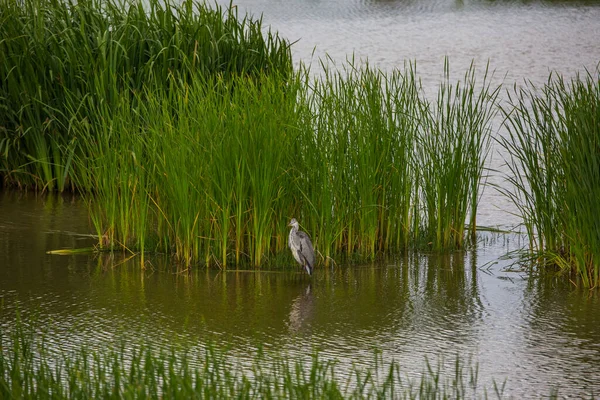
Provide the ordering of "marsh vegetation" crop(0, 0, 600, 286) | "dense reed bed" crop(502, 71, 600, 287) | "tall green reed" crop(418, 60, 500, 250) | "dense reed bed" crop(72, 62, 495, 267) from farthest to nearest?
1. "tall green reed" crop(418, 60, 500, 250)
2. "dense reed bed" crop(72, 62, 495, 267)
3. "marsh vegetation" crop(0, 0, 600, 286)
4. "dense reed bed" crop(502, 71, 600, 287)

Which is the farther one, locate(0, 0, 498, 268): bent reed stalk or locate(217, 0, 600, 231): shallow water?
locate(217, 0, 600, 231): shallow water

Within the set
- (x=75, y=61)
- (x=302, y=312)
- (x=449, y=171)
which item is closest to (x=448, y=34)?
(x=75, y=61)

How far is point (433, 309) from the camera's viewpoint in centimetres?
593

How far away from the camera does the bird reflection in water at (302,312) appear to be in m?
5.55

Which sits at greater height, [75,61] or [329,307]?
[75,61]

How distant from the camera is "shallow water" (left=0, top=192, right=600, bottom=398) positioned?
5070 millimetres

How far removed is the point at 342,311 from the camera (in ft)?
19.3

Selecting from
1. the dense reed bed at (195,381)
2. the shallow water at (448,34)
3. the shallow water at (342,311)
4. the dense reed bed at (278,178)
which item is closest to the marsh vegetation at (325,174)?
the dense reed bed at (278,178)

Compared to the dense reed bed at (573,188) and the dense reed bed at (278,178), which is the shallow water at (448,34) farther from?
the dense reed bed at (573,188)

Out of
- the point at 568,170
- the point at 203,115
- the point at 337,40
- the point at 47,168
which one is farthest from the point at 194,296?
the point at 337,40

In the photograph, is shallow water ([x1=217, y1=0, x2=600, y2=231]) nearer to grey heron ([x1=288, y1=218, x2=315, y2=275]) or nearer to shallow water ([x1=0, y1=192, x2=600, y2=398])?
shallow water ([x1=0, y1=192, x2=600, y2=398])

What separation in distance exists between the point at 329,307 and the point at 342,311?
10 cm

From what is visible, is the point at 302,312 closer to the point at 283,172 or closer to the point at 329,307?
the point at 329,307

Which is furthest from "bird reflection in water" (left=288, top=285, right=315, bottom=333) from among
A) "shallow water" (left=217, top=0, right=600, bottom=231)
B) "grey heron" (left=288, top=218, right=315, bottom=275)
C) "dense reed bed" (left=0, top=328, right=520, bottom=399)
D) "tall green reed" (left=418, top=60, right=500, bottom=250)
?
"shallow water" (left=217, top=0, right=600, bottom=231)
